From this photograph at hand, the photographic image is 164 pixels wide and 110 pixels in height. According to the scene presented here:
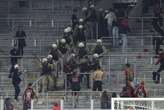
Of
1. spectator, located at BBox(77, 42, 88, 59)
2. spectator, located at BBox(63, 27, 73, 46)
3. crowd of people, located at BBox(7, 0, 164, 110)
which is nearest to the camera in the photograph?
crowd of people, located at BBox(7, 0, 164, 110)

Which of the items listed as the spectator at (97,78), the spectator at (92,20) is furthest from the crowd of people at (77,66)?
the spectator at (92,20)

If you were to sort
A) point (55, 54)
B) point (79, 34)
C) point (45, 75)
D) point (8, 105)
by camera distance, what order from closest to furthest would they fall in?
1. point (8, 105)
2. point (45, 75)
3. point (55, 54)
4. point (79, 34)

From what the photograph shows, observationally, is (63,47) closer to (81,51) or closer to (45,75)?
(81,51)

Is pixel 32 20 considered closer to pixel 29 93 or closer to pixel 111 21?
pixel 111 21

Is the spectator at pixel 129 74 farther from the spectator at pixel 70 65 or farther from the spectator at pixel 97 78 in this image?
the spectator at pixel 70 65

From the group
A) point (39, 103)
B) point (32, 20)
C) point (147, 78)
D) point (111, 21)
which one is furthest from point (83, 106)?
point (32, 20)

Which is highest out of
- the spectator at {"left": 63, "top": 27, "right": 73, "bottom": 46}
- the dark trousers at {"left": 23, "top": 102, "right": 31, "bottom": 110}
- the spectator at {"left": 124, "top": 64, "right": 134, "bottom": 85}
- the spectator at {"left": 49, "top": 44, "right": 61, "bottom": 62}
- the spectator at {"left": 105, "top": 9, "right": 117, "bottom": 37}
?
the spectator at {"left": 105, "top": 9, "right": 117, "bottom": 37}

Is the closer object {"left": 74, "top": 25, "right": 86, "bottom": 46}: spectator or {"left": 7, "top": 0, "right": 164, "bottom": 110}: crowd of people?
{"left": 7, "top": 0, "right": 164, "bottom": 110}: crowd of people

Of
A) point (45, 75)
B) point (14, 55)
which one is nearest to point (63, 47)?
point (45, 75)

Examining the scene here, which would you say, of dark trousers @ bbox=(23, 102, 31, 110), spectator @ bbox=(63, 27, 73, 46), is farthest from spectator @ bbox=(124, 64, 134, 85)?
dark trousers @ bbox=(23, 102, 31, 110)

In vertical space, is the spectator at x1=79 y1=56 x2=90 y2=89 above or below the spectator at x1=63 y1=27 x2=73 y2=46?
below

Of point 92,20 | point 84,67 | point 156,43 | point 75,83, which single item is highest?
point 92,20

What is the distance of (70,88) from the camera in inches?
1294

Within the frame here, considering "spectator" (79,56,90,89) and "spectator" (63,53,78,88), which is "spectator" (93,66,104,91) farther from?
"spectator" (63,53,78,88)
